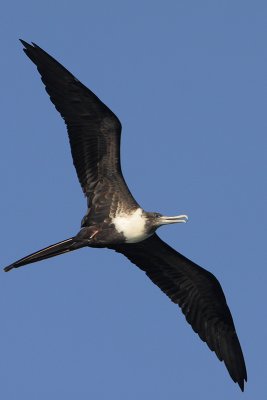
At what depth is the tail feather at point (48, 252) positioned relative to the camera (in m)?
13.0

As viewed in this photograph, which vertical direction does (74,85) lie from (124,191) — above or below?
above

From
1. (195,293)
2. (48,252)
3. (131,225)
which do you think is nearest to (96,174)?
(131,225)

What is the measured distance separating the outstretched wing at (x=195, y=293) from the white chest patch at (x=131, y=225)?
873 millimetres

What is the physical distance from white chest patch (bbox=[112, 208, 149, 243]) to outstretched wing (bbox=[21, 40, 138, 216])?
295 mm

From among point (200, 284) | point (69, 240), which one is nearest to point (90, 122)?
point (69, 240)

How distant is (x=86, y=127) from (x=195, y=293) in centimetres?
272

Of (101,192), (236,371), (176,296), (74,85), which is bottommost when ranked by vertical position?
(236,371)

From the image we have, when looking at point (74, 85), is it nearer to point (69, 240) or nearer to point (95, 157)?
point (95, 157)

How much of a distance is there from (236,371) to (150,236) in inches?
83.8

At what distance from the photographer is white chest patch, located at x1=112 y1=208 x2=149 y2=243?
42.9ft

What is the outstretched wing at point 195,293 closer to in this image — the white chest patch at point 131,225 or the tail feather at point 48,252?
the white chest patch at point 131,225

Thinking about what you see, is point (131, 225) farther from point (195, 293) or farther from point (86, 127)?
point (195, 293)

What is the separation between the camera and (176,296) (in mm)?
14484

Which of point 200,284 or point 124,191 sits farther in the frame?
point 200,284
